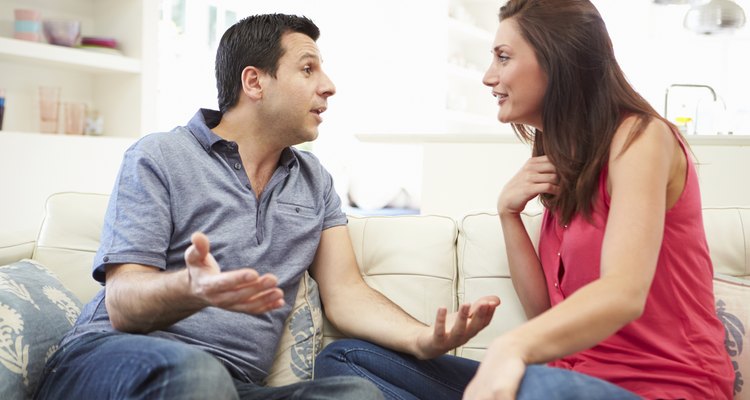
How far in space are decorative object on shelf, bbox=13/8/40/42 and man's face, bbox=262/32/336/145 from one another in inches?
93.1

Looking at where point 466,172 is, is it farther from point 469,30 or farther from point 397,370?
point 469,30

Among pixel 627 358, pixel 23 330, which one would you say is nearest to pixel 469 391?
pixel 627 358

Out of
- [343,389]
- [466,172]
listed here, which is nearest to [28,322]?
[343,389]

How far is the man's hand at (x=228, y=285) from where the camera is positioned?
119cm

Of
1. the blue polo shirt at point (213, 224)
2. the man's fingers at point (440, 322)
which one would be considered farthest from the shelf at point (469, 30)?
the man's fingers at point (440, 322)

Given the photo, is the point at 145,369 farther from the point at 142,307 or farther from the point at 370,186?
the point at 370,186

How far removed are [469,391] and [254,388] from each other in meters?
0.55

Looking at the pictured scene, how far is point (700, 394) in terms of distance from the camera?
1.36m

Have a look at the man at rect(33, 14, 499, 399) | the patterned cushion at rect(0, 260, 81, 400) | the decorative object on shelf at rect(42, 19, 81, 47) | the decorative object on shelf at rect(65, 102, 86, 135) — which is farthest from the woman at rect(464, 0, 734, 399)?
the decorative object on shelf at rect(65, 102, 86, 135)

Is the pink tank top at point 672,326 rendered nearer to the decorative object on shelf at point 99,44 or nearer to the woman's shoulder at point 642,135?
the woman's shoulder at point 642,135

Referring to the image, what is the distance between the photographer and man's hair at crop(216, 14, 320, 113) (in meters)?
1.91

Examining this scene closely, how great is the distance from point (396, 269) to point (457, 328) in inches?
19.3

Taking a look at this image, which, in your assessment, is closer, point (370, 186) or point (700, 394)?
point (700, 394)

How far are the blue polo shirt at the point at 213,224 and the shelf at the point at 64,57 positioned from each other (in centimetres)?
224
